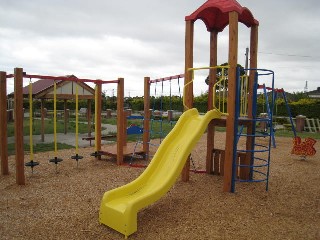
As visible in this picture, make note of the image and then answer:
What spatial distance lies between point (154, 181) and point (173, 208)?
0.54 meters

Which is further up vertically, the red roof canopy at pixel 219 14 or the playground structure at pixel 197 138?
the red roof canopy at pixel 219 14

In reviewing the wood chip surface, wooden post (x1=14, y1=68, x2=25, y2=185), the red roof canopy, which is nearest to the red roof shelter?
the red roof canopy

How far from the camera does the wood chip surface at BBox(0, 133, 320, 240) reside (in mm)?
3723

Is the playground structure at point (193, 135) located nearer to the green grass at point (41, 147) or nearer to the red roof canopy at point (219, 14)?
the red roof canopy at point (219, 14)

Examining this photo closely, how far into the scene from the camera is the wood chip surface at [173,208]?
3.72 meters

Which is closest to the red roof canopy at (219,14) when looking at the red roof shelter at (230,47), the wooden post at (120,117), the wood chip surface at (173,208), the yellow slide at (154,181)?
the red roof shelter at (230,47)

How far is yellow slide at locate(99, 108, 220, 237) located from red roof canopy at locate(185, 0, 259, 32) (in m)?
1.97

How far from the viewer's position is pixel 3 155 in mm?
6457

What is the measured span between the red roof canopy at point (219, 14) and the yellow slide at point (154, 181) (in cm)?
197

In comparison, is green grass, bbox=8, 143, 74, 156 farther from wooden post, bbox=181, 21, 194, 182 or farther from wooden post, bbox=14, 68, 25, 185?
wooden post, bbox=181, 21, 194, 182

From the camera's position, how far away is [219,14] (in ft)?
20.4

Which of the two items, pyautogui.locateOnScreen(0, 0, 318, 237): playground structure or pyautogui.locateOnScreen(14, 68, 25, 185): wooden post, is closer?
pyautogui.locateOnScreen(0, 0, 318, 237): playground structure

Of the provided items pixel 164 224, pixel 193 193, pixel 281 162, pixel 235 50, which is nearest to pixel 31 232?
pixel 164 224

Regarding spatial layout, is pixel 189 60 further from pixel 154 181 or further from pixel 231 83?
pixel 154 181
